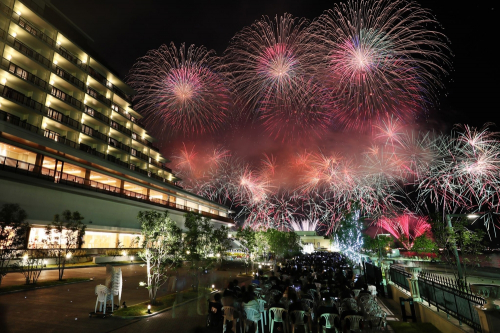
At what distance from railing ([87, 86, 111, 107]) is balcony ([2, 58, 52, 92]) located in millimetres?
6756

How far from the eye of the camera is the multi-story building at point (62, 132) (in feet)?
89.2

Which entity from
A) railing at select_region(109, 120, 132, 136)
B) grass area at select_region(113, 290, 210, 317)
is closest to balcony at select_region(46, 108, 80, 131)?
railing at select_region(109, 120, 132, 136)

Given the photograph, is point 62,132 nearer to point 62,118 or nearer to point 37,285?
point 62,118

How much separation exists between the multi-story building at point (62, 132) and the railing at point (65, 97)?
11 centimetres

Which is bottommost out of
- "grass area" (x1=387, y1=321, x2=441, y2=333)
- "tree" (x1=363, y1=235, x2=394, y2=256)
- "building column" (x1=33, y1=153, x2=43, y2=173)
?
"grass area" (x1=387, y1=321, x2=441, y2=333)

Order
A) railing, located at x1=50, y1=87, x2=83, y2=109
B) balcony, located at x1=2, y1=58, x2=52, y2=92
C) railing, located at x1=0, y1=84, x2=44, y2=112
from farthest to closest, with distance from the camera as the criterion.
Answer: railing, located at x1=50, y1=87, x2=83, y2=109 → balcony, located at x1=2, y1=58, x2=52, y2=92 → railing, located at x1=0, y1=84, x2=44, y2=112

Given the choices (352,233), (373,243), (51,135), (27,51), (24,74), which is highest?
(27,51)

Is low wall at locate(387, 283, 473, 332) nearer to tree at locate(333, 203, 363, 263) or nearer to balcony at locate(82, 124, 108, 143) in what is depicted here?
tree at locate(333, 203, 363, 263)

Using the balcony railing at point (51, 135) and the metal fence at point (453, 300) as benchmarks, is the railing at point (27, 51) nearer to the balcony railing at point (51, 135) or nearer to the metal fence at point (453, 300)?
the balcony railing at point (51, 135)

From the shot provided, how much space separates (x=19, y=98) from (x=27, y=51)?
→ 18.2 ft

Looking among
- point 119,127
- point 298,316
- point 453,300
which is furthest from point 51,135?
point 453,300

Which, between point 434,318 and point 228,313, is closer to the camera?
point 228,313

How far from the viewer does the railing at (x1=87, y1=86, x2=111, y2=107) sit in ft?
128

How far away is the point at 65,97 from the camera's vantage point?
34.5 metres
